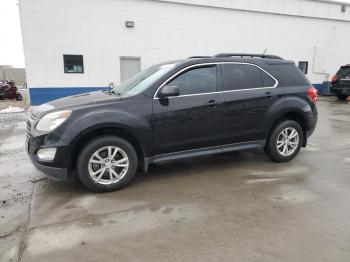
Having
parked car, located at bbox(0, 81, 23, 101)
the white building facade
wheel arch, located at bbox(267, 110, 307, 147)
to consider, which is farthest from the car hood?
parked car, located at bbox(0, 81, 23, 101)

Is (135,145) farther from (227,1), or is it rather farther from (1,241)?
(227,1)

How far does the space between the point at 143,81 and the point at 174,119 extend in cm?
79

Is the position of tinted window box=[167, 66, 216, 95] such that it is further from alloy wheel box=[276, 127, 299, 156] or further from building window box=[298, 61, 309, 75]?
building window box=[298, 61, 309, 75]

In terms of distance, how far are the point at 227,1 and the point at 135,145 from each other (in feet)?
44.5

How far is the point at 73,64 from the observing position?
12742 mm

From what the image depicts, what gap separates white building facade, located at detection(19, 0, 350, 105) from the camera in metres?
12.1

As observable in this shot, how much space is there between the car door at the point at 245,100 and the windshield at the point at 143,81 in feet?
3.09

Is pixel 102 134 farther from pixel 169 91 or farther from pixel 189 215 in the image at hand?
pixel 189 215

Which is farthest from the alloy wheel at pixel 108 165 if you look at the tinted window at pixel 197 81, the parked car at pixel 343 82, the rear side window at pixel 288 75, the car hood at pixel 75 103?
the parked car at pixel 343 82

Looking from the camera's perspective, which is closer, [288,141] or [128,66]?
[288,141]

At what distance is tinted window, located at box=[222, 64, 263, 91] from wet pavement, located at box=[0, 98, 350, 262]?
134 centimetres

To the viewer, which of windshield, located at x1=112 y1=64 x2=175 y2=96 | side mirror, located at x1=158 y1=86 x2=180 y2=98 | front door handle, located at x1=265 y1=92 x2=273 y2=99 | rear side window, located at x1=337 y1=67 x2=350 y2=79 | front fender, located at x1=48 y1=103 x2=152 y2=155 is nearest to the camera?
front fender, located at x1=48 y1=103 x2=152 y2=155

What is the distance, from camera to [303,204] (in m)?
3.44

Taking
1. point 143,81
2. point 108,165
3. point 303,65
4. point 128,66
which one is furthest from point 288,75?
point 303,65
